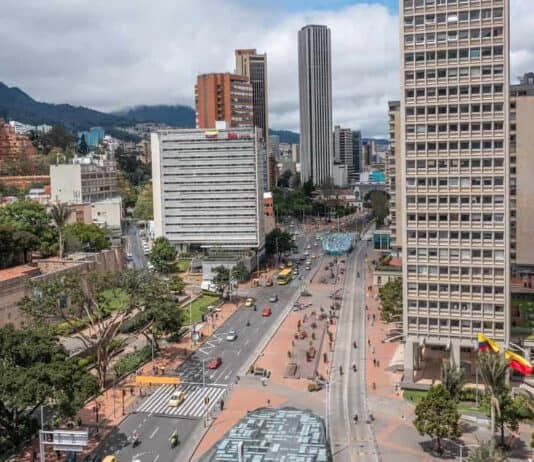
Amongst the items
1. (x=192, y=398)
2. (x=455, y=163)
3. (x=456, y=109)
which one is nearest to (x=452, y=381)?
(x=455, y=163)

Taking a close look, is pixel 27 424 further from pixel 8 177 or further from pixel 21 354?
pixel 8 177

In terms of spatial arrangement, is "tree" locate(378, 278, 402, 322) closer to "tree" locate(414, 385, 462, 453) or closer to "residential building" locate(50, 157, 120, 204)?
"tree" locate(414, 385, 462, 453)

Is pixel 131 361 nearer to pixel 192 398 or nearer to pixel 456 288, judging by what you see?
pixel 192 398

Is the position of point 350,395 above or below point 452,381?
below

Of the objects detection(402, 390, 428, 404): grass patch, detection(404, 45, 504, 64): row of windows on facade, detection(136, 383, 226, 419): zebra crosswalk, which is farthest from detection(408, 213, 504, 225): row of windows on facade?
detection(136, 383, 226, 419): zebra crosswalk

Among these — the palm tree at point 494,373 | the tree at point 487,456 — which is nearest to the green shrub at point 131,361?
the palm tree at point 494,373

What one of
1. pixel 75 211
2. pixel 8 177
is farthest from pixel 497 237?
pixel 8 177
